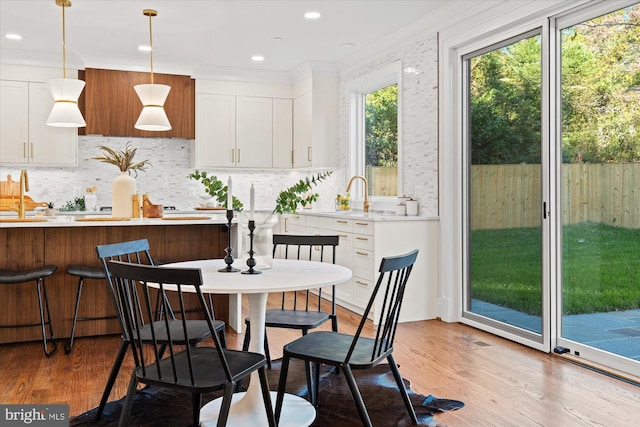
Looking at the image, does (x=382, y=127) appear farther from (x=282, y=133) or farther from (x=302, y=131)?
(x=282, y=133)

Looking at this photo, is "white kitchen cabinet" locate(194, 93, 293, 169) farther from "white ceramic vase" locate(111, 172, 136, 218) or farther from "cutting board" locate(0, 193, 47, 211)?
"cutting board" locate(0, 193, 47, 211)

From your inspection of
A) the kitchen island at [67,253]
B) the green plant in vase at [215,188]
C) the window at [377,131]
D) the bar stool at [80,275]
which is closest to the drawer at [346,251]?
the window at [377,131]

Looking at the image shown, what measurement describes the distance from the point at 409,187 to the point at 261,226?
274cm

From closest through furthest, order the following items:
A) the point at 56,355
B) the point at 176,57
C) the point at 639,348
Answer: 1. the point at 639,348
2. the point at 56,355
3. the point at 176,57

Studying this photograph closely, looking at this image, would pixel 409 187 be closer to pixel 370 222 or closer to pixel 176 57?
pixel 370 222

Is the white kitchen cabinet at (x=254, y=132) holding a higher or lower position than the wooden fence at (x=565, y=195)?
higher

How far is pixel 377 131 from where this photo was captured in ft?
19.8

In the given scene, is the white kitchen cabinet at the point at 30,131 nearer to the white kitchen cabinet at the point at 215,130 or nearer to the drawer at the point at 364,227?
the white kitchen cabinet at the point at 215,130

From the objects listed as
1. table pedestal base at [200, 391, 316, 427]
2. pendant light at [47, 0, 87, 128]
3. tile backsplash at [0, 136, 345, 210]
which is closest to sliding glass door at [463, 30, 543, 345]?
table pedestal base at [200, 391, 316, 427]

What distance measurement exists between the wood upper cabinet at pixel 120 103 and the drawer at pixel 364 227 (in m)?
2.83

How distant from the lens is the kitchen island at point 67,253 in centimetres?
396

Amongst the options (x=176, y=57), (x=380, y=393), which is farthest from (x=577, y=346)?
(x=176, y=57)

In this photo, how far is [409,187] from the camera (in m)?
5.18

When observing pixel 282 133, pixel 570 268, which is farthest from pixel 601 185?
pixel 282 133
